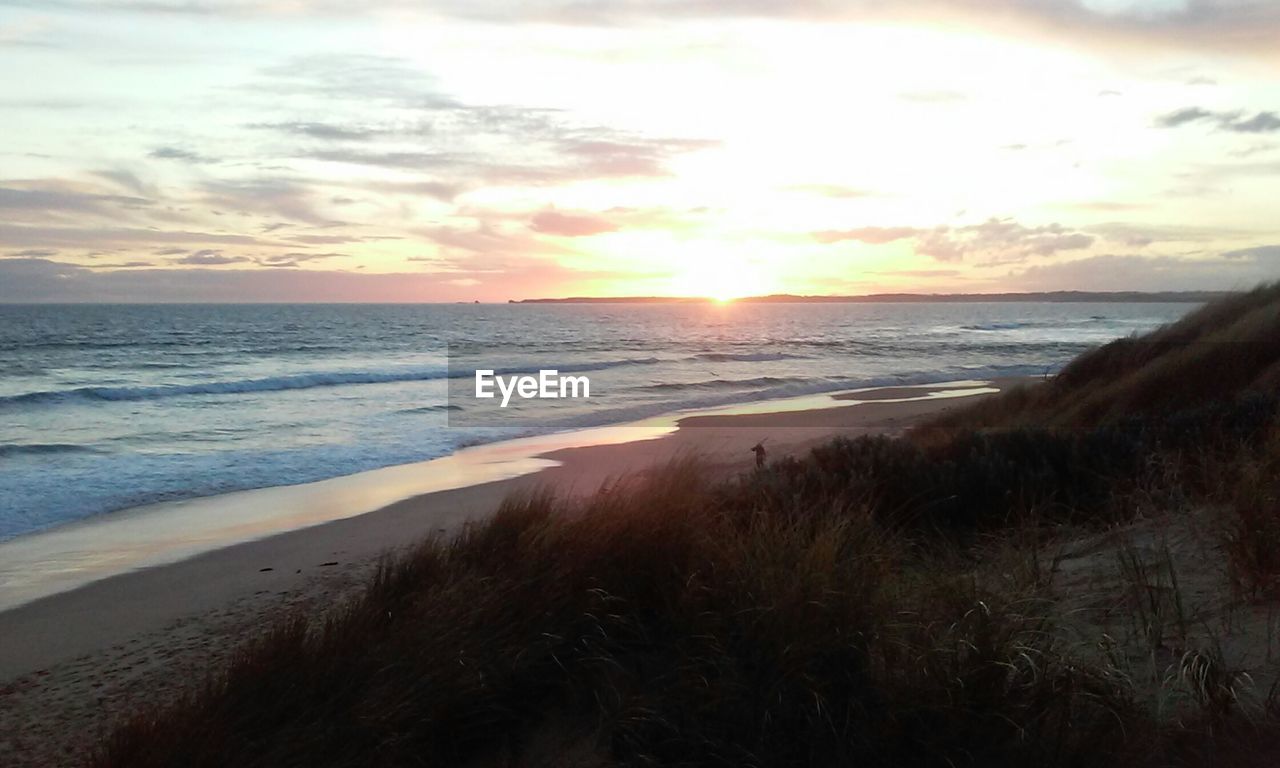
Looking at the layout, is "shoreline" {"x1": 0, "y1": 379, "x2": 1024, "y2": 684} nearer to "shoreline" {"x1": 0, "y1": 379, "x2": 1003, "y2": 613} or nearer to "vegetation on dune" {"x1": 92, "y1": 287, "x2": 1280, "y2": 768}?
"shoreline" {"x1": 0, "y1": 379, "x2": 1003, "y2": 613}

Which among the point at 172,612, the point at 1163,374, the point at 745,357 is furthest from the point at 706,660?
the point at 745,357

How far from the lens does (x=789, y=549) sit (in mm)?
4328

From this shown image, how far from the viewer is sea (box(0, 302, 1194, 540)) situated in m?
14.7

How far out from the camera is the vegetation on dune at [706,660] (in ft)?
11.0

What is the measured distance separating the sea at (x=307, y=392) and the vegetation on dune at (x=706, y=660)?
8.79 meters

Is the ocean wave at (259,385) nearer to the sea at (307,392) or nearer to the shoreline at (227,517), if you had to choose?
the sea at (307,392)

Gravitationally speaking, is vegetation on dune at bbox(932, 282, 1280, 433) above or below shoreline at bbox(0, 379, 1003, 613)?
above

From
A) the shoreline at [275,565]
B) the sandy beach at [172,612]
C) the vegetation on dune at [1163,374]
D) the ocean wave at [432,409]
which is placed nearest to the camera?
the sandy beach at [172,612]

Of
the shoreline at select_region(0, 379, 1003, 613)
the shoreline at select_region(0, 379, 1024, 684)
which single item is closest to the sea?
the shoreline at select_region(0, 379, 1003, 613)

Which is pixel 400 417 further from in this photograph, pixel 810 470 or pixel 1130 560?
pixel 1130 560

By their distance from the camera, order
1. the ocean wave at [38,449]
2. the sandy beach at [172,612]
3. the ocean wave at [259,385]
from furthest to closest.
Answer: the ocean wave at [259,385]
the ocean wave at [38,449]
the sandy beach at [172,612]

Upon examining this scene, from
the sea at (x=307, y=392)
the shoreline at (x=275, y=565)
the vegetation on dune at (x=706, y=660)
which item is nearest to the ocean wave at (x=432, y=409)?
the sea at (x=307, y=392)

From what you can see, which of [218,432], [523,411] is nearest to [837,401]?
[523,411]

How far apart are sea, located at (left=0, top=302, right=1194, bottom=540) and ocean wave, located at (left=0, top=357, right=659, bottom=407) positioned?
10 cm
